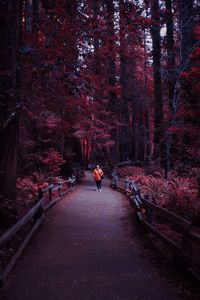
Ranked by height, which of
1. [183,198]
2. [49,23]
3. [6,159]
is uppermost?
[49,23]

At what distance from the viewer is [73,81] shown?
7586mm

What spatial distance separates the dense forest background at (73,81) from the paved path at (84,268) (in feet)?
6.01

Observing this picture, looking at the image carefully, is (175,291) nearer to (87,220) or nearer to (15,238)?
(15,238)

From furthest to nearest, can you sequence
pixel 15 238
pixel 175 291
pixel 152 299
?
pixel 15 238, pixel 175 291, pixel 152 299

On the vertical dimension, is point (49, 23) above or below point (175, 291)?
above

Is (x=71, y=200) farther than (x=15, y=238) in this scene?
Yes

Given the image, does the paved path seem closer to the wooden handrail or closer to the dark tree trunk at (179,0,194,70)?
the wooden handrail

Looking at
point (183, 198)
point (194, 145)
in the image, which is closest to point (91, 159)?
point (194, 145)

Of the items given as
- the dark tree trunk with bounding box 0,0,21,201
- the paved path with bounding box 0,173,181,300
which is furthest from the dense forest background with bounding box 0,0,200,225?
the paved path with bounding box 0,173,181,300

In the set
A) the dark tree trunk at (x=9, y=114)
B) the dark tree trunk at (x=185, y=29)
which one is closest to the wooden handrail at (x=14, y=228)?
the dark tree trunk at (x=9, y=114)

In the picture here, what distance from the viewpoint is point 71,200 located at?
1748 cm

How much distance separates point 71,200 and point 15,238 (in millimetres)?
8394

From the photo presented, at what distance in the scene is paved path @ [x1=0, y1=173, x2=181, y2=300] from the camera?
18.4ft

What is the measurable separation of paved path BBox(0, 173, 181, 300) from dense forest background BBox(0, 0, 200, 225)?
1832 millimetres
